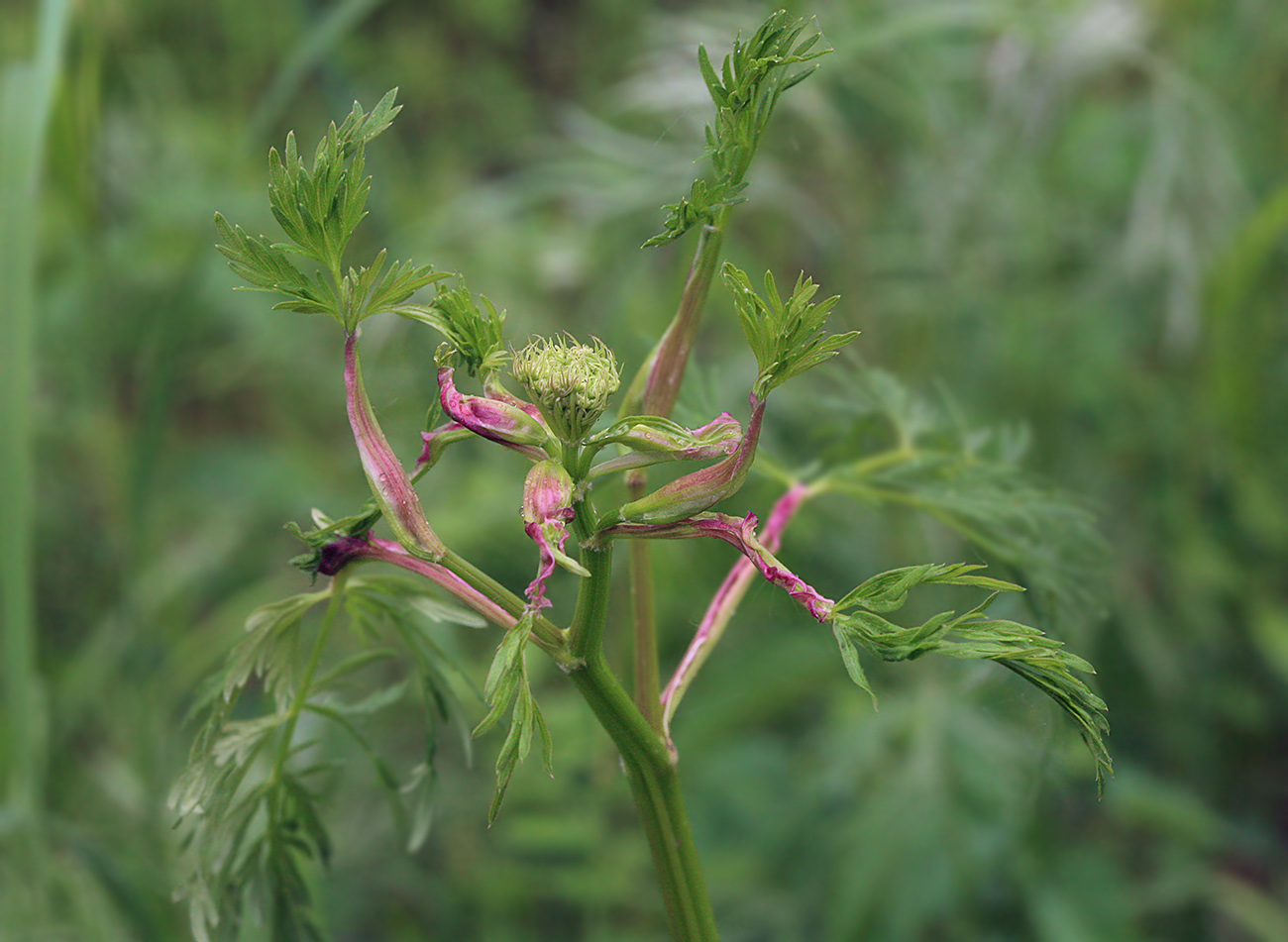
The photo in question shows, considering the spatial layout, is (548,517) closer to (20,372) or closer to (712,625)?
(712,625)

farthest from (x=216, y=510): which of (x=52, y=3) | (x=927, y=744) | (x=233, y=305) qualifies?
(x=927, y=744)

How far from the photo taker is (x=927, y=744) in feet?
5.96

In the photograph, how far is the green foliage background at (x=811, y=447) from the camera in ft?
5.67

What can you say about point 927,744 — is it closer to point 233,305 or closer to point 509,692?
point 509,692

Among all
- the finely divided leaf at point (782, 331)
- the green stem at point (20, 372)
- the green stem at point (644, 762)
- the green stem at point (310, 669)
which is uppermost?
the green stem at point (20, 372)

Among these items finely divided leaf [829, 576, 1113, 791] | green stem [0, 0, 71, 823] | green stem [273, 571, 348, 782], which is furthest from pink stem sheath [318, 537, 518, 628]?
green stem [0, 0, 71, 823]

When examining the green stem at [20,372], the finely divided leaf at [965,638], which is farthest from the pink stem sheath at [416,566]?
the green stem at [20,372]

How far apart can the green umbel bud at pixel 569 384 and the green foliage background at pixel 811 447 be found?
0.69m

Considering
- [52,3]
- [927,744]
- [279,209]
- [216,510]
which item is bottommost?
[927,744]

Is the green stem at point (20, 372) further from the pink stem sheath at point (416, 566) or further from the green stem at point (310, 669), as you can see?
the pink stem sheath at point (416, 566)

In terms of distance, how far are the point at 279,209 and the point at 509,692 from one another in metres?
0.28

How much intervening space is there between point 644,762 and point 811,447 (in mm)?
1068

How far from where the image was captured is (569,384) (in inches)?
21.2

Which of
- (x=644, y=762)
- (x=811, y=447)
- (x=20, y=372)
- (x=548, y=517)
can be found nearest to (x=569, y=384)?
(x=548, y=517)
